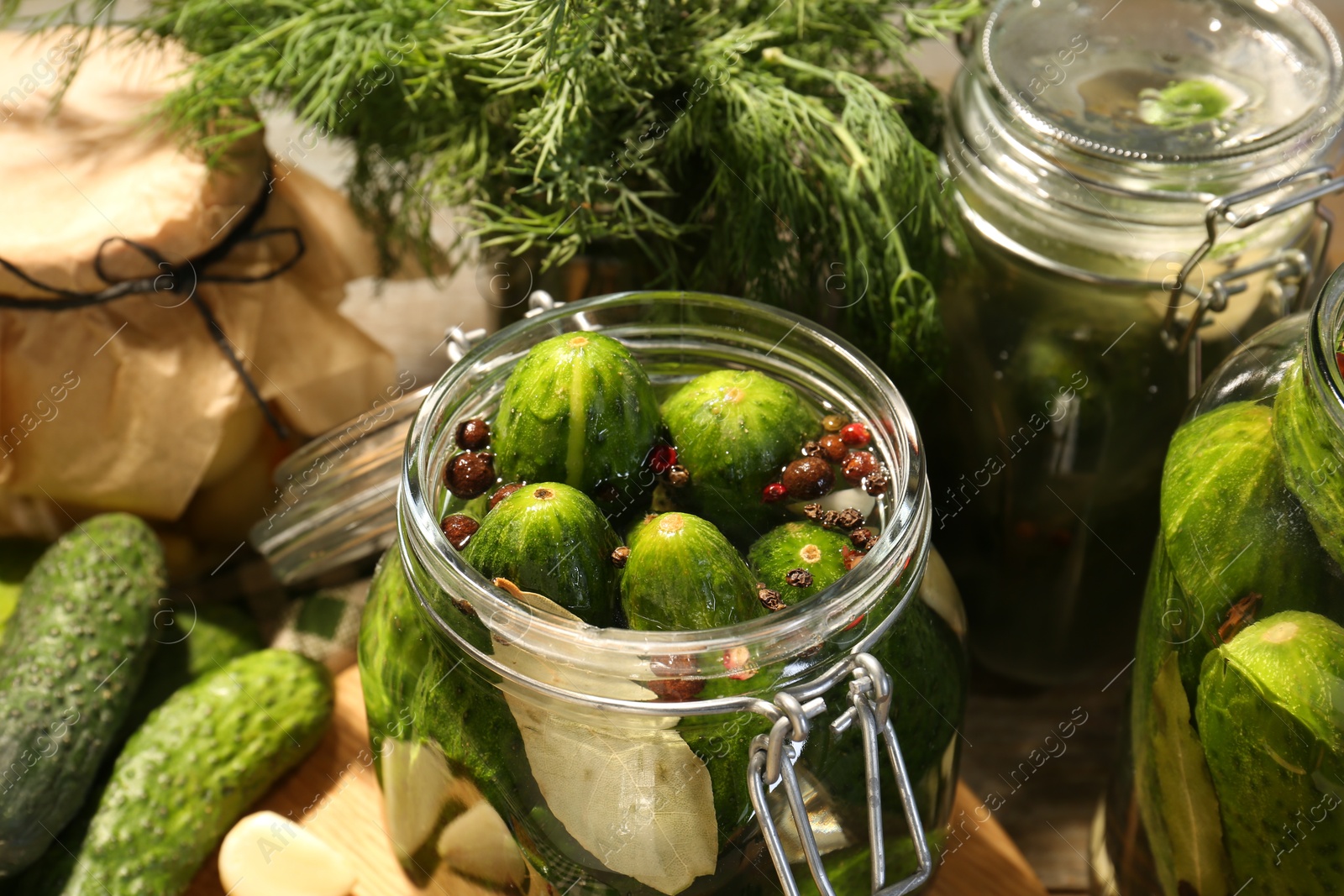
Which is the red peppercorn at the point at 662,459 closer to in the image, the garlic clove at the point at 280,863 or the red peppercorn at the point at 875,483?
the red peppercorn at the point at 875,483

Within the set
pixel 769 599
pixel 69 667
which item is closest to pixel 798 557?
pixel 769 599

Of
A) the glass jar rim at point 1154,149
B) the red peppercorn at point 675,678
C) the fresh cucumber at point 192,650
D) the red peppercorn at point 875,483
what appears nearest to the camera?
the red peppercorn at point 675,678

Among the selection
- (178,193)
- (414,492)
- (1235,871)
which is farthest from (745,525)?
(178,193)

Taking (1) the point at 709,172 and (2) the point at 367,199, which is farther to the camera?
(2) the point at 367,199

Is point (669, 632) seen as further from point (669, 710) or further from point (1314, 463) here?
point (1314, 463)

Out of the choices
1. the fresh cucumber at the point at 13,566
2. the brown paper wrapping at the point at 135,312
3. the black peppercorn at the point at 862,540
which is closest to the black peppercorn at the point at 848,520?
the black peppercorn at the point at 862,540

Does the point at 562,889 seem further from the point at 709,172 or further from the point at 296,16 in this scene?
the point at 296,16
